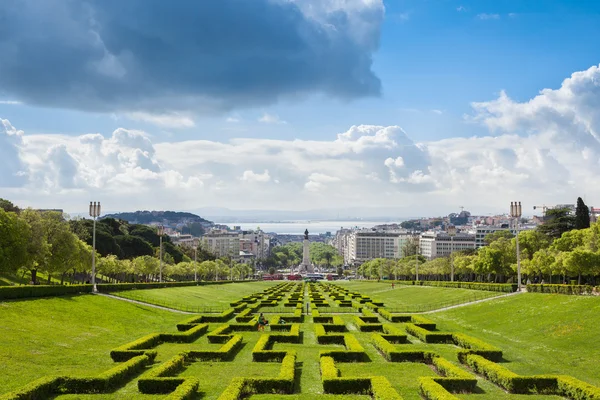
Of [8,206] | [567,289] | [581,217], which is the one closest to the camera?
[567,289]

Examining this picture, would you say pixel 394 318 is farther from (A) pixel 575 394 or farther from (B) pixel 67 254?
(B) pixel 67 254

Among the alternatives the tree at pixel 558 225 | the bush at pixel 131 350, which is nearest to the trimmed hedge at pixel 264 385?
the bush at pixel 131 350

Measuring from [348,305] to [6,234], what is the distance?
37.1 m

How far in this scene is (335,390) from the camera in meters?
22.6

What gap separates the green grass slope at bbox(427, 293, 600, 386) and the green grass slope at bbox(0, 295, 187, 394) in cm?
2212

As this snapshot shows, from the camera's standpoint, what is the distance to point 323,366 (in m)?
25.1

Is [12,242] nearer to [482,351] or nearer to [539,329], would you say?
[482,351]

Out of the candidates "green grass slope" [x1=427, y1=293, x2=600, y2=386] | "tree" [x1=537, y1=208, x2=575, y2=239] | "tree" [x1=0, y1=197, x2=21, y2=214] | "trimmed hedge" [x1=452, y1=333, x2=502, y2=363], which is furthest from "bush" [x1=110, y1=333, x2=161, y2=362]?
"tree" [x1=537, y1=208, x2=575, y2=239]

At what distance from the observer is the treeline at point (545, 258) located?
65288 millimetres

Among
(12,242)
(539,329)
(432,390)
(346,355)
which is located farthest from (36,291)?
(539,329)

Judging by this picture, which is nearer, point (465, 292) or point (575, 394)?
point (575, 394)

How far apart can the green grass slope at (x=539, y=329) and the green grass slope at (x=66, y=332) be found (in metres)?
22.1

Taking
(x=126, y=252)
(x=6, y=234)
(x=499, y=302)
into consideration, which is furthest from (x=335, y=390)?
(x=126, y=252)

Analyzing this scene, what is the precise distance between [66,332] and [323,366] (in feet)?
58.0
